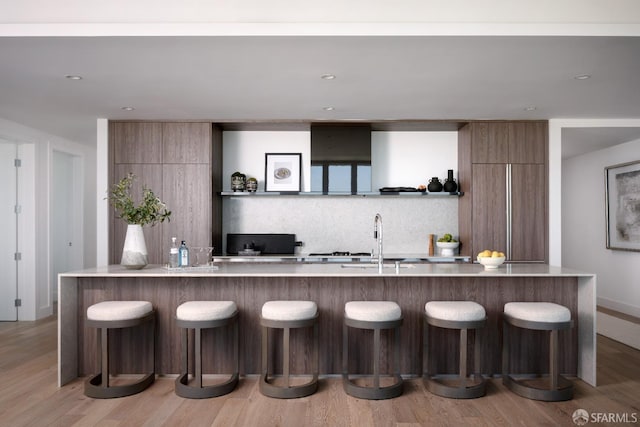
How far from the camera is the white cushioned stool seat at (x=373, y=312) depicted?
11.4 feet

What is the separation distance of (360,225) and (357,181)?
1.94 ft

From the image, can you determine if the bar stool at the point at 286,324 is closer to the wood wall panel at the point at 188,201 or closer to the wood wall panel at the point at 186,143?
the wood wall panel at the point at 188,201

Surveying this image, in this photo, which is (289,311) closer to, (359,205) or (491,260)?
(491,260)

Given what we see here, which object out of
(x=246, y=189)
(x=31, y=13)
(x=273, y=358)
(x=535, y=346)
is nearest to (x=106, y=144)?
(x=246, y=189)

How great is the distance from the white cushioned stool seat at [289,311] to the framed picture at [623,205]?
5291mm

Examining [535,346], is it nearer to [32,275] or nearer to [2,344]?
[2,344]

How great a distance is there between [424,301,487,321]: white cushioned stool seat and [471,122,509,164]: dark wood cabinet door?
8.82 ft

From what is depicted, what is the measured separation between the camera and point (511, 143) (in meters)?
5.85

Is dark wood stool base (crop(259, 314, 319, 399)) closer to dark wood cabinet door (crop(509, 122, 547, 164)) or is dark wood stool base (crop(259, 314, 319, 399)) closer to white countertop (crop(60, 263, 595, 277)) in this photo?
white countertop (crop(60, 263, 595, 277))

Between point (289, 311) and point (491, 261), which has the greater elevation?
point (491, 261)

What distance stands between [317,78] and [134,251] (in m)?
1.96

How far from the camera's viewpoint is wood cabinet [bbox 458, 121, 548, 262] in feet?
19.1

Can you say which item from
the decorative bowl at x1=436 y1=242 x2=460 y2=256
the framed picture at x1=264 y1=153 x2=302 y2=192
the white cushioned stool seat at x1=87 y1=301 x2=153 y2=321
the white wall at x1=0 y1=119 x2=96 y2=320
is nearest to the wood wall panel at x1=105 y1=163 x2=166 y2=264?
the framed picture at x1=264 y1=153 x2=302 y2=192

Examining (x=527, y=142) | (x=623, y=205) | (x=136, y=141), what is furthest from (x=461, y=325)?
(x=623, y=205)
